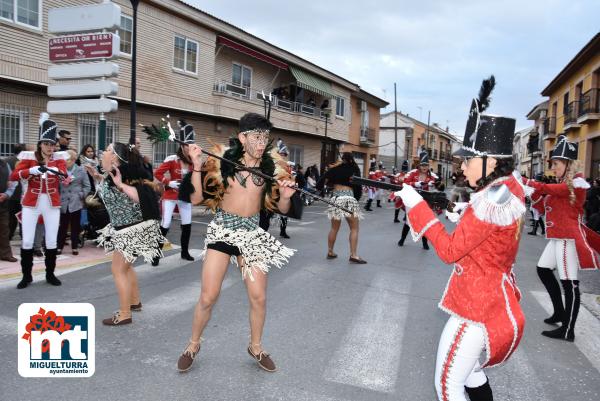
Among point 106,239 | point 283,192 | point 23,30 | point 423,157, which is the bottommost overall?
point 106,239

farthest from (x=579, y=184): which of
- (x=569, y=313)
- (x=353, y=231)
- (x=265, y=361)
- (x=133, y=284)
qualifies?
(x=133, y=284)

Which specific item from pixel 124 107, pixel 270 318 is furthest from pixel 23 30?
pixel 270 318

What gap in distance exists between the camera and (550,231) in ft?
16.5

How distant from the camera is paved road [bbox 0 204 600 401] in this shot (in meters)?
3.50

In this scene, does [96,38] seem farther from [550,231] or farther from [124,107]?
[550,231]

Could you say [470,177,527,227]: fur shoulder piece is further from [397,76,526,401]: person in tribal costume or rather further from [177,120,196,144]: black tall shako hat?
[177,120,196,144]: black tall shako hat

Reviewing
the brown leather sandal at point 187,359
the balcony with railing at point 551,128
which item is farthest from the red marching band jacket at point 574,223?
the balcony with railing at point 551,128

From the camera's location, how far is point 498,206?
2.38 m

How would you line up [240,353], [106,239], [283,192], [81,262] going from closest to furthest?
[283,192] → [240,353] → [106,239] → [81,262]

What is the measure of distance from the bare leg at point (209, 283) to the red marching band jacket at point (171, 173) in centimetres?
462

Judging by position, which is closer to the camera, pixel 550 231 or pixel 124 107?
pixel 550 231

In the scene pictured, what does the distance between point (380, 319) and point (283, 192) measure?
2.26m

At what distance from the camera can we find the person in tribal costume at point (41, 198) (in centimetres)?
604

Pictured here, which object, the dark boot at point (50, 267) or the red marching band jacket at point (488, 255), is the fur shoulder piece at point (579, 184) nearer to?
the red marching band jacket at point (488, 255)
